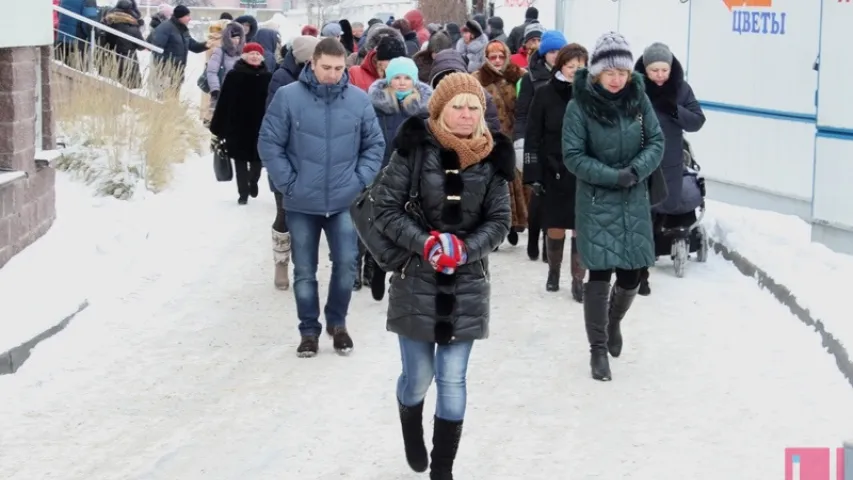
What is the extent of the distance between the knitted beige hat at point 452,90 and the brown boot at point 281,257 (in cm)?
487

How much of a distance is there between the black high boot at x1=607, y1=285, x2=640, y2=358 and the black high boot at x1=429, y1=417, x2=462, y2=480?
2.52 m

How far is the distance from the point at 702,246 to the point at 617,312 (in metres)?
3.53

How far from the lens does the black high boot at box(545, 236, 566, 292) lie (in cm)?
1042

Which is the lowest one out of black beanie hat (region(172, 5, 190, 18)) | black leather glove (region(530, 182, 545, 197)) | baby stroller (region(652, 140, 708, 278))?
baby stroller (region(652, 140, 708, 278))

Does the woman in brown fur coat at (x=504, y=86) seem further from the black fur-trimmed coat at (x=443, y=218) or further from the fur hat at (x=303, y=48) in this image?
the black fur-trimmed coat at (x=443, y=218)

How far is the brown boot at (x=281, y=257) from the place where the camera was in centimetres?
1062

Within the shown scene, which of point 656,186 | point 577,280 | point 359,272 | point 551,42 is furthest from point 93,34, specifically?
point 656,186

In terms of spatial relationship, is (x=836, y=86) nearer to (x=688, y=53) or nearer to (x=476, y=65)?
(x=688, y=53)

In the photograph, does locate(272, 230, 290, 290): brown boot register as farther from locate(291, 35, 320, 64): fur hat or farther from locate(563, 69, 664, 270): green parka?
locate(563, 69, 664, 270): green parka

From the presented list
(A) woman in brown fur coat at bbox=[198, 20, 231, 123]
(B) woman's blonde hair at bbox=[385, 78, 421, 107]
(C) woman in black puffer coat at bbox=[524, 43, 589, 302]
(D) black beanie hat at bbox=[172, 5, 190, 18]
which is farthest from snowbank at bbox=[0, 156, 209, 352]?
(D) black beanie hat at bbox=[172, 5, 190, 18]

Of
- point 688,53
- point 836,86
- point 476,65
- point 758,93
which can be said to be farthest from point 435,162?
point 476,65

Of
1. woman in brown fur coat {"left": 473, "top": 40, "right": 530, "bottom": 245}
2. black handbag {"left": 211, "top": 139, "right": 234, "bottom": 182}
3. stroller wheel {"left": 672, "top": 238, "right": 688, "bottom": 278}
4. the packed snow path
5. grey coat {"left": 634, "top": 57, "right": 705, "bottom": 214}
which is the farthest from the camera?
black handbag {"left": 211, "top": 139, "right": 234, "bottom": 182}

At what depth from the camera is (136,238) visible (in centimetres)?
1195

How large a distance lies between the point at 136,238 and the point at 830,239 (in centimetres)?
568
